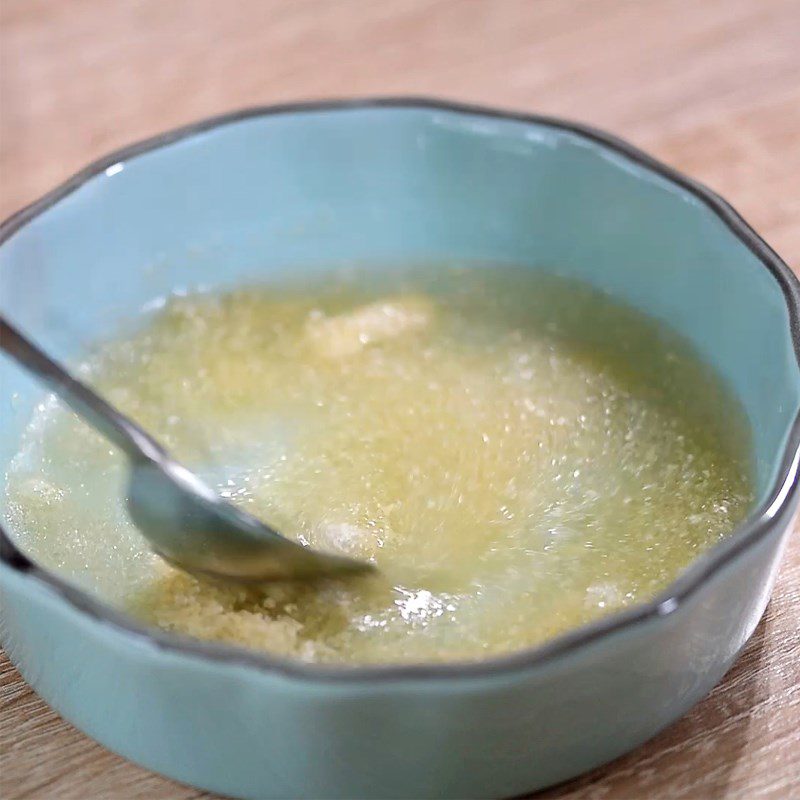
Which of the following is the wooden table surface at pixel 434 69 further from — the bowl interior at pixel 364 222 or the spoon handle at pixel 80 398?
the spoon handle at pixel 80 398

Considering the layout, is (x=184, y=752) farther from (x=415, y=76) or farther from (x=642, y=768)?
(x=415, y=76)

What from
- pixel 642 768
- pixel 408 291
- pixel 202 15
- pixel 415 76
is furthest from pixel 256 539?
pixel 202 15

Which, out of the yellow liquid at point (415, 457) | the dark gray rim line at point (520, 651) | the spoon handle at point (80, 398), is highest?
the spoon handle at point (80, 398)

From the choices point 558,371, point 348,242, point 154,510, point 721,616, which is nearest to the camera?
point 721,616

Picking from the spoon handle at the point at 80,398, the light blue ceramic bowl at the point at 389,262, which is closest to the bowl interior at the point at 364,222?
the light blue ceramic bowl at the point at 389,262

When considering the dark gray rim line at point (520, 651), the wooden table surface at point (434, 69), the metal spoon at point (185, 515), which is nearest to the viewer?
the dark gray rim line at point (520, 651)

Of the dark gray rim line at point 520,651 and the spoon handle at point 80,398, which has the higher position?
the spoon handle at point 80,398

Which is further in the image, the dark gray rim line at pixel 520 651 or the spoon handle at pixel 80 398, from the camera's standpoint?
the spoon handle at pixel 80 398
